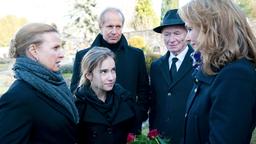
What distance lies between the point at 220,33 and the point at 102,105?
5.11 feet

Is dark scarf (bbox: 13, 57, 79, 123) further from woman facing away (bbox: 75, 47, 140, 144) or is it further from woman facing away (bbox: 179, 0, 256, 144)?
woman facing away (bbox: 179, 0, 256, 144)

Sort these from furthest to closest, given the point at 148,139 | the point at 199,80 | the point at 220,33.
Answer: the point at 148,139
the point at 199,80
the point at 220,33

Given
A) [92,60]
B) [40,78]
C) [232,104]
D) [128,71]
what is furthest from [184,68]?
[232,104]

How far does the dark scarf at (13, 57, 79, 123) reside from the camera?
2.53 m

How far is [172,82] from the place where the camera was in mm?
3918

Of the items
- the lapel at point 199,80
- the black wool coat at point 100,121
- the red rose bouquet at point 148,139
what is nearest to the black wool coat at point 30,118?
the red rose bouquet at point 148,139

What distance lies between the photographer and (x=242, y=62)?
2.11 meters

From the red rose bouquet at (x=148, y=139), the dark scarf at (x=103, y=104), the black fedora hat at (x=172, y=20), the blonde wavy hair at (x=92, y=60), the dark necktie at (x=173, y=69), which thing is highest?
the black fedora hat at (x=172, y=20)

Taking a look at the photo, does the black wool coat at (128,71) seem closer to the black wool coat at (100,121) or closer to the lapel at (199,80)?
the black wool coat at (100,121)

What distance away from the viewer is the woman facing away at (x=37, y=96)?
2.39 m

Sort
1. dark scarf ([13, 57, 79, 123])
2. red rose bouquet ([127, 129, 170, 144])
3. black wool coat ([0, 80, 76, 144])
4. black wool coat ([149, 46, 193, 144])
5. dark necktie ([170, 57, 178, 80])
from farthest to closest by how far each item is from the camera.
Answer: dark necktie ([170, 57, 178, 80]) → black wool coat ([149, 46, 193, 144]) → red rose bouquet ([127, 129, 170, 144]) → dark scarf ([13, 57, 79, 123]) → black wool coat ([0, 80, 76, 144])

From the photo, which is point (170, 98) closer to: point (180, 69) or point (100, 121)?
point (180, 69)

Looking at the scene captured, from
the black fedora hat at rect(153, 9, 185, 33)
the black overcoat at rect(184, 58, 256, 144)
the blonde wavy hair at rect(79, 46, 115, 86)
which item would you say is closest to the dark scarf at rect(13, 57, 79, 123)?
the blonde wavy hair at rect(79, 46, 115, 86)

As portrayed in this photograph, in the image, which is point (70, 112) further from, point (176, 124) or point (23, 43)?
point (176, 124)
